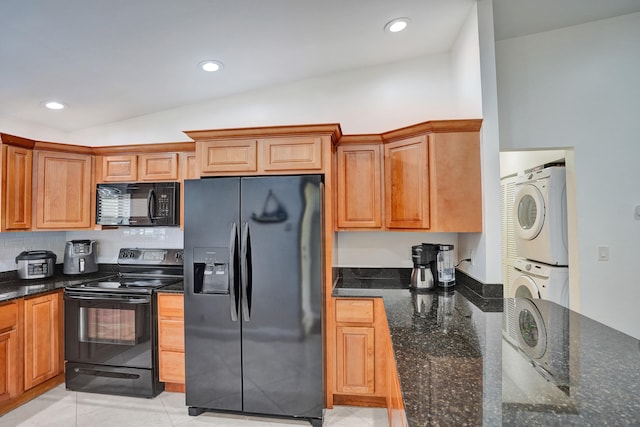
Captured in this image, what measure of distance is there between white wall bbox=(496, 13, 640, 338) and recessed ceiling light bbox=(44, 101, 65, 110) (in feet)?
12.5

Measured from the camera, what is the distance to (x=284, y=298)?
7.38 feet

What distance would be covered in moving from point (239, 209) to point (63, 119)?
2.28 meters

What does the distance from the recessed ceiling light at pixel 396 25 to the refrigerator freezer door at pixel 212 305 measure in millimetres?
1530

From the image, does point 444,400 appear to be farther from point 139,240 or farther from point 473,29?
point 139,240

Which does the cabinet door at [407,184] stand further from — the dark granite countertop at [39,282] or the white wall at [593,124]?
the dark granite countertop at [39,282]

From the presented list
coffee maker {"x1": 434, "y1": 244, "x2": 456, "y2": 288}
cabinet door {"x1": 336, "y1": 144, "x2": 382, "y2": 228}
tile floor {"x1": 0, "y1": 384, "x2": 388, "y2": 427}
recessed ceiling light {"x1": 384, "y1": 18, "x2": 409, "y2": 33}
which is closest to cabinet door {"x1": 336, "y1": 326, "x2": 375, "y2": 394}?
tile floor {"x1": 0, "y1": 384, "x2": 388, "y2": 427}

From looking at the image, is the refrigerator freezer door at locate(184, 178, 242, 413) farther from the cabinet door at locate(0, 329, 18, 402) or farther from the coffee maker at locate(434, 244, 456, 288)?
the coffee maker at locate(434, 244, 456, 288)

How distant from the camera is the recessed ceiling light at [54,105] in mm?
2760

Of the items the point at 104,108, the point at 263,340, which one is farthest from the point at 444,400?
the point at 104,108

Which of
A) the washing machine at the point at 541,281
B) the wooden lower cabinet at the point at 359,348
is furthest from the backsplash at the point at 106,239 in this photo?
the washing machine at the point at 541,281

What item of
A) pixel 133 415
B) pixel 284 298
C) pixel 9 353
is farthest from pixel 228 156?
pixel 9 353

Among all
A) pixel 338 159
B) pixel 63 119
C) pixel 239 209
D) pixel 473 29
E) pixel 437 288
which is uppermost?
pixel 473 29

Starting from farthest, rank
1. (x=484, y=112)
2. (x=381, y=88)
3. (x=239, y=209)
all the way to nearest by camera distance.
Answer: (x=381, y=88) → (x=239, y=209) → (x=484, y=112)

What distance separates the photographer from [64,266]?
3109 millimetres
